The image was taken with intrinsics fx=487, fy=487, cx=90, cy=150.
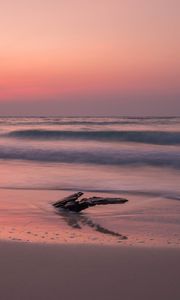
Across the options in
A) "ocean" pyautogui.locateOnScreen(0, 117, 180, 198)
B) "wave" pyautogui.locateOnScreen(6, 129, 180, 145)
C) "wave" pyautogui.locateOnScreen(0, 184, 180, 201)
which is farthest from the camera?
"wave" pyautogui.locateOnScreen(6, 129, 180, 145)

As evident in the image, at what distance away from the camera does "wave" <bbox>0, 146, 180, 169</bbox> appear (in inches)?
618

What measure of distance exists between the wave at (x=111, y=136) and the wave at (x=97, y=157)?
700 cm

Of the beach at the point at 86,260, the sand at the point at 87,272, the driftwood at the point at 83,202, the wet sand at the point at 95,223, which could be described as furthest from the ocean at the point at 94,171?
the sand at the point at 87,272

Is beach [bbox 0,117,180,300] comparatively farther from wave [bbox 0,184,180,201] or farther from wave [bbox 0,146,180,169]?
wave [bbox 0,146,180,169]

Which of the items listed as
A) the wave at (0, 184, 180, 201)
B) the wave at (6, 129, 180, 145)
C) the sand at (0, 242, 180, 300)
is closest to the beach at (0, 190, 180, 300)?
the sand at (0, 242, 180, 300)

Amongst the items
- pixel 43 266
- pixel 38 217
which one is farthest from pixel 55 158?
pixel 43 266

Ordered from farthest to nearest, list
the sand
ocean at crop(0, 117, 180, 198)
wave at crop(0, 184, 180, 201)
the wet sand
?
ocean at crop(0, 117, 180, 198), wave at crop(0, 184, 180, 201), the wet sand, the sand

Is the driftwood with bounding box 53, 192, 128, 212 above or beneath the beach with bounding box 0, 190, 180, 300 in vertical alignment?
above

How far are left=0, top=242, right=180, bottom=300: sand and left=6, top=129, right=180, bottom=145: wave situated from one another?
66.5 ft

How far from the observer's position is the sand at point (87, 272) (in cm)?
322

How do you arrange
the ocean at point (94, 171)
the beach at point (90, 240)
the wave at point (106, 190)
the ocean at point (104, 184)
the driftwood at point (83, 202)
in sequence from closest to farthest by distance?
the beach at point (90, 240) < the ocean at point (104, 184) < the driftwood at point (83, 202) < the wave at point (106, 190) < the ocean at point (94, 171)

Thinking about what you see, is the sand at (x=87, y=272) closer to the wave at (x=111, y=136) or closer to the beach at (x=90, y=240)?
the beach at (x=90, y=240)

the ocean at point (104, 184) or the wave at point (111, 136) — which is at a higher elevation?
the wave at point (111, 136)

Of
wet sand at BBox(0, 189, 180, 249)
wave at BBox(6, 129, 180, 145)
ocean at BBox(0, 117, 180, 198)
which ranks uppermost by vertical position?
wave at BBox(6, 129, 180, 145)
